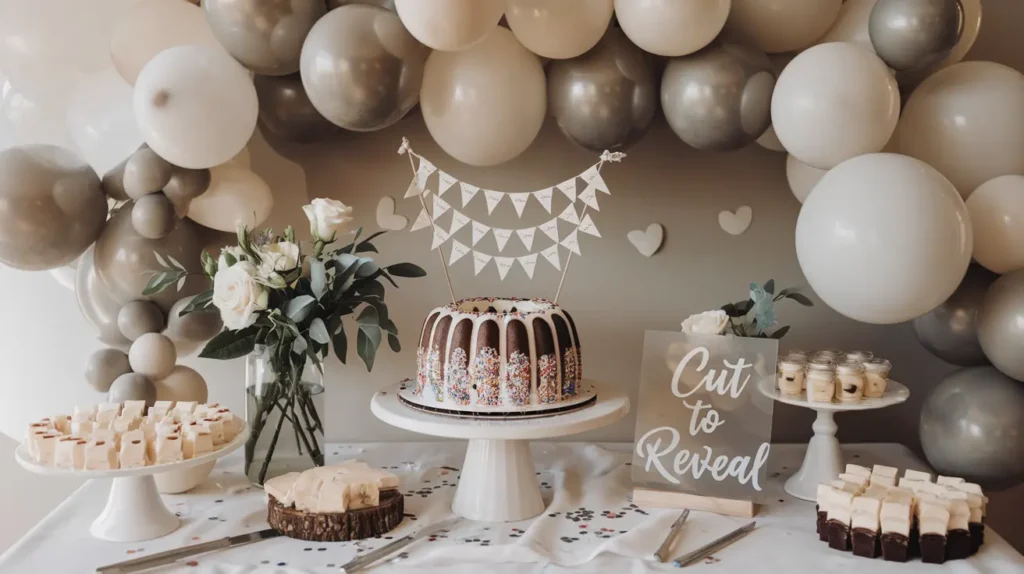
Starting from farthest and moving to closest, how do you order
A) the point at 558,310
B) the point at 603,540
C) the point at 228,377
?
the point at 228,377 < the point at 558,310 < the point at 603,540

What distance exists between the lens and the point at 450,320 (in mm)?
1232

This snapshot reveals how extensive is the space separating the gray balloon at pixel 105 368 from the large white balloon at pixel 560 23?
78 cm

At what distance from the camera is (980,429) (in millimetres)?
1298

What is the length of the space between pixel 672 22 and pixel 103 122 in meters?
0.88

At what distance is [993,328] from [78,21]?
1436mm

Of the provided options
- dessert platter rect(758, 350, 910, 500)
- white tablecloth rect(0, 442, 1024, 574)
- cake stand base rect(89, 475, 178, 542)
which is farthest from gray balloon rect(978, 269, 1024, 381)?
cake stand base rect(89, 475, 178, 542)

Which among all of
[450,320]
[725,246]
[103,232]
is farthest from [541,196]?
[103,232]

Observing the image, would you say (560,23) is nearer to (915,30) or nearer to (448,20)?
(448,20)

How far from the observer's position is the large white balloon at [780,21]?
4.27ft

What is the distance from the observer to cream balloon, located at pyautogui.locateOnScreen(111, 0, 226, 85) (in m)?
1.36

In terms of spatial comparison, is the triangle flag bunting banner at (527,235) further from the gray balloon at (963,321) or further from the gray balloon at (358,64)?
the gray balloon at (963,321)

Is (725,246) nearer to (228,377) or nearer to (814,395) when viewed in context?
(814,395)

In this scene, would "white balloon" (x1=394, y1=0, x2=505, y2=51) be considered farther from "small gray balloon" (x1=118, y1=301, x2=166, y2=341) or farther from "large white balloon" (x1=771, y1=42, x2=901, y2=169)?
"small gray balloon" (x1=118, y1=301, x2=166, y2=341)

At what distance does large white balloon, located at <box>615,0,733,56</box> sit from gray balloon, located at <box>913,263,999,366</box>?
0.55 meters
